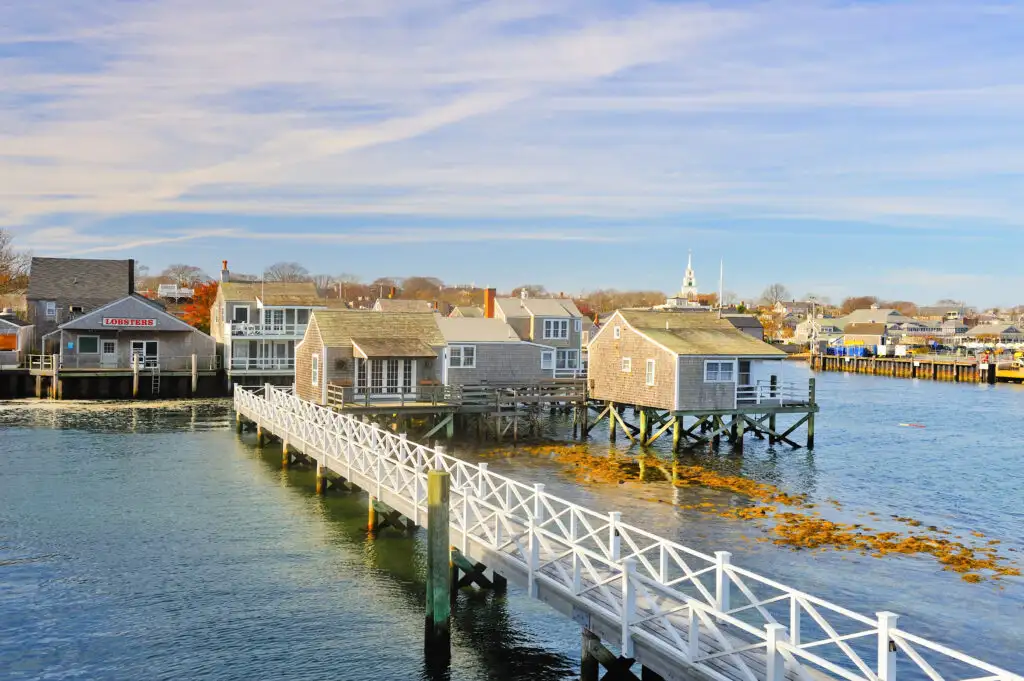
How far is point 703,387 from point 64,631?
2917cm

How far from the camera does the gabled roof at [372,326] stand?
4419 centimetres

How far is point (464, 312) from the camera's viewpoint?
241 feet

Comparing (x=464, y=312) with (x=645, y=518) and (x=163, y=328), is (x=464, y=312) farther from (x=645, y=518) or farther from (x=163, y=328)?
(x=645, y=518)

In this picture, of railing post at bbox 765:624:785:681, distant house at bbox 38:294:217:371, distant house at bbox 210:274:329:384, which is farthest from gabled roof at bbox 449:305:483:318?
railing post at bbox 765:624:785:681

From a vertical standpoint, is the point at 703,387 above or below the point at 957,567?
above

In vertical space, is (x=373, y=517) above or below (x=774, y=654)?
below

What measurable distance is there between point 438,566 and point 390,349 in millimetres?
26656

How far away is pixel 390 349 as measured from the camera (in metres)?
43.3

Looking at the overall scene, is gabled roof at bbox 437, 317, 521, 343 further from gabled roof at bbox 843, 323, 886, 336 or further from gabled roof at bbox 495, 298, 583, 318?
gabled roof at bbox 843, 323, 886, 336

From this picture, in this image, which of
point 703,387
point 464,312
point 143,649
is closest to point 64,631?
point 143,649

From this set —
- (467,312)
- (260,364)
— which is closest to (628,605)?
(260,364)

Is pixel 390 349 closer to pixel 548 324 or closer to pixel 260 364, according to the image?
pixel 548 324

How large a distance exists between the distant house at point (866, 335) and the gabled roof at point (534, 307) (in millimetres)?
115928

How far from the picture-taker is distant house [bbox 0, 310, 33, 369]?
65.6 meters
